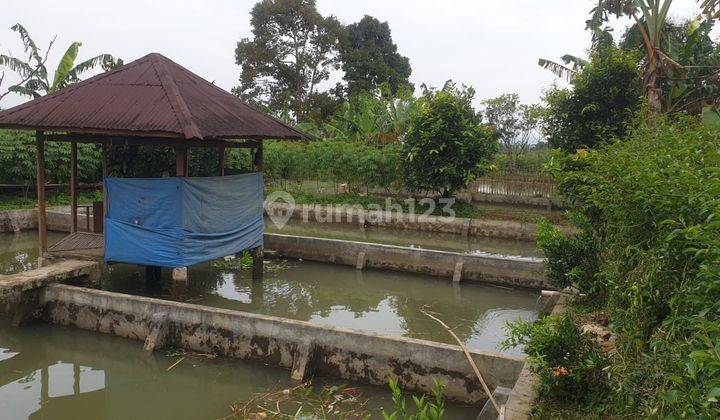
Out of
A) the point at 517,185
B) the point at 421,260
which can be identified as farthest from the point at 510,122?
the point at 421,260

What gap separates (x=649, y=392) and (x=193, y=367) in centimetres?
515

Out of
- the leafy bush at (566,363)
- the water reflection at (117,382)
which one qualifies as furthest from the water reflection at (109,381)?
the leafy bush at (566,363)

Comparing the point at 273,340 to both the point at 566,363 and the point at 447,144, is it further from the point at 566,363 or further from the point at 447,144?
the point at 447,144

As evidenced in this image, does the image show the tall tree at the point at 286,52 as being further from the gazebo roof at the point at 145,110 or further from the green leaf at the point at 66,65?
the gazebo roof at the point at 145,110

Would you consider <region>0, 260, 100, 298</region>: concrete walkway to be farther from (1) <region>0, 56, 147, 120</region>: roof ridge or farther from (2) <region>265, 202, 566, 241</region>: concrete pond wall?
(2) <region>265, 202, 566, 241</region>: concrete pond wall

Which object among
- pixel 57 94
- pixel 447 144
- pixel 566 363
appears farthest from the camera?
pixel 447 144

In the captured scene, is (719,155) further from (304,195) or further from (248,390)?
(304,195)

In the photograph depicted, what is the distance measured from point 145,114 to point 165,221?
167cm

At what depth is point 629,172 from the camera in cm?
425

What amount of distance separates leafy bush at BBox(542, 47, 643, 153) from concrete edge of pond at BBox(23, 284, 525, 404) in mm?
9962

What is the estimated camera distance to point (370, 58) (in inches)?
1266

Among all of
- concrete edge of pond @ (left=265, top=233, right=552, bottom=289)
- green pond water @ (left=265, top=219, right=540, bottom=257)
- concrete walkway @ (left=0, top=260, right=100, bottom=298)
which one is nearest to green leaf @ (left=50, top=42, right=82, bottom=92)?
green pond water @ (left=265, top=219, right=540, bottom=257)

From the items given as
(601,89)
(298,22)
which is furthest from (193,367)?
(298,22)

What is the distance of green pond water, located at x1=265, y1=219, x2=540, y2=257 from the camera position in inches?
524
